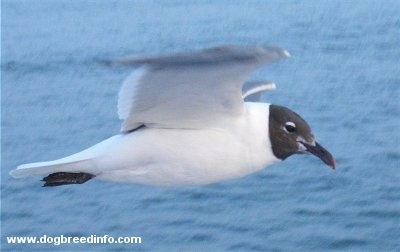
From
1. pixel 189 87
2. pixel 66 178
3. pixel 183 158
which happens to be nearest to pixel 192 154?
pixel 183 158

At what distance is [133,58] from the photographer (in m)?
2.85

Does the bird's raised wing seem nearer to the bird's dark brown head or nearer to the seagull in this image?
the seagull

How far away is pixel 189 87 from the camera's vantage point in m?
3.26

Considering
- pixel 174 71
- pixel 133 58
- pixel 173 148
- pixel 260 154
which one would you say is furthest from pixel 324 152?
pixel 133 58

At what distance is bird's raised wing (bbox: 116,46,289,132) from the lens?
2959 millimetres

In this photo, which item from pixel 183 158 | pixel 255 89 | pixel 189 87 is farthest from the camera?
pixel 255 89

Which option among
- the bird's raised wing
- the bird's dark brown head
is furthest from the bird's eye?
the bird's raised wing

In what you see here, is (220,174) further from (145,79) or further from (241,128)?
(145,79)

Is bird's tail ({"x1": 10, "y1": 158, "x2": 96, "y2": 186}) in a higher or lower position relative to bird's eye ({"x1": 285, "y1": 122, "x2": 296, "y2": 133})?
lower

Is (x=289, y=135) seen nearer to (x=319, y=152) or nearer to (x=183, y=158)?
(x=319, y=152)

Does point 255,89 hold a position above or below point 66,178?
above

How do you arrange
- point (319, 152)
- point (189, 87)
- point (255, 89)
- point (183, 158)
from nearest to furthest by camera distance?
point (189, 87) < point (183, 158) < point (319, 152) < point (255, 89)

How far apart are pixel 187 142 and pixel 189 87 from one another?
0.26 metres

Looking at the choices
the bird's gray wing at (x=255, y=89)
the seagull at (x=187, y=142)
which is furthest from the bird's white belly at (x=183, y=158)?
the bird's gray wing at (x=255, y=89)
